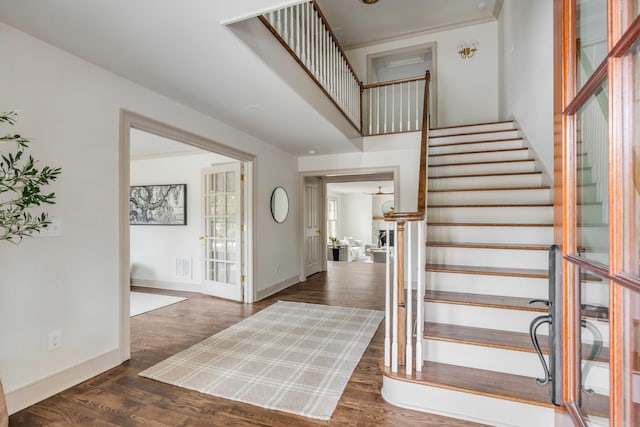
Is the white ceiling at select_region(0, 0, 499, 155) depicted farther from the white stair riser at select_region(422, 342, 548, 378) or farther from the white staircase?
the white stair riser at select_region(422, 342, 548, 378)

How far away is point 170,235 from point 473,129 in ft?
17.2

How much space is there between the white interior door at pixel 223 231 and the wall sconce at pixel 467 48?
455cm

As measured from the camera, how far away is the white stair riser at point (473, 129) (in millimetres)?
4453

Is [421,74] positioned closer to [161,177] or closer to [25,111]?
[161,177]

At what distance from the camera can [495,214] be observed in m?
3.04

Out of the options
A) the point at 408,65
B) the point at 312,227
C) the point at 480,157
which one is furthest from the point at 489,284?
the point at 408,65

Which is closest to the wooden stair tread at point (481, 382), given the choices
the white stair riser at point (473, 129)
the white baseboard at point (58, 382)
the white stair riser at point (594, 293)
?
the white stair riser at point (594, 293)

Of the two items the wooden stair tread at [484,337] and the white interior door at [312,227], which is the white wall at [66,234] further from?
the white interior door at [312,227]

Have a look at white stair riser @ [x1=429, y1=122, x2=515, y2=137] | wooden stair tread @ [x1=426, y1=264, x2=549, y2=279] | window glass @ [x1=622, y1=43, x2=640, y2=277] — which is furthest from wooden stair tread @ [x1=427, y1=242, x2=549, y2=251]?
white stair riser @ [x1=429, y1=122, x2=515, y2=137]

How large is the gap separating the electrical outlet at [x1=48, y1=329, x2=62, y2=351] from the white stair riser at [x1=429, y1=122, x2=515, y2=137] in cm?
495

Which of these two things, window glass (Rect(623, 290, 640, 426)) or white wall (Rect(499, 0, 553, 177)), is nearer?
window glass (Rect(623, 290, 640, 426))

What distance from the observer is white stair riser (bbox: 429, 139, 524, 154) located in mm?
4016

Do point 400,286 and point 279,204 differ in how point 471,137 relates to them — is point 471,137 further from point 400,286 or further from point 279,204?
point 400,286

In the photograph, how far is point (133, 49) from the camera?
2.06 metres
